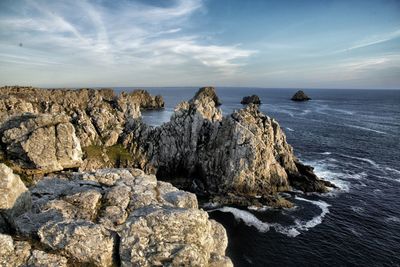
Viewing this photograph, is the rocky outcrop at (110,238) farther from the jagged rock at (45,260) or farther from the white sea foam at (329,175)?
the white sea foam at (329,175)

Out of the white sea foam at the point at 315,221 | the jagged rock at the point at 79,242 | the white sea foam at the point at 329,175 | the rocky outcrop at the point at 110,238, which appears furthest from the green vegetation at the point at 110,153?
the jagged rock at the point at 79,242

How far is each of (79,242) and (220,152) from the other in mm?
58290

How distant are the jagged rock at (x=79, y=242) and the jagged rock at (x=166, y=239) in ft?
3.70

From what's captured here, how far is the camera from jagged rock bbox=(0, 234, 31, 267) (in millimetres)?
17234

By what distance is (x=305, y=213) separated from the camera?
62.7m

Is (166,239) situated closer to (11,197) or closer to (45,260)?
(45,260)

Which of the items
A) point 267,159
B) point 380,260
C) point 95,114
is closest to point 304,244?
point 380,260

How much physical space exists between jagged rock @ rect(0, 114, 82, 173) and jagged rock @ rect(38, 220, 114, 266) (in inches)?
1836

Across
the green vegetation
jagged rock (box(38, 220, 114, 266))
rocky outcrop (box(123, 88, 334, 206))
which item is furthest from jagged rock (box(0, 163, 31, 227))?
the green vegetation

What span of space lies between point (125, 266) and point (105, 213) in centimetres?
537

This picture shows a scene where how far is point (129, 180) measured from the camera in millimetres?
28406

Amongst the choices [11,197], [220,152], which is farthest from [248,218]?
[11,197]

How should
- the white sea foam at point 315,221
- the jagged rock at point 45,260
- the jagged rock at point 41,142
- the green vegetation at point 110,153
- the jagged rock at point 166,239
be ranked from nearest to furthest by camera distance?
the jagged rock at point 45,260
the jagged rock at point 166,239
the white sea foam at point 315,221
the jagged rock at point 41,142
the green vegetation at point 110,153

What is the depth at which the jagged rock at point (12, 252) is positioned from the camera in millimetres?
17234
